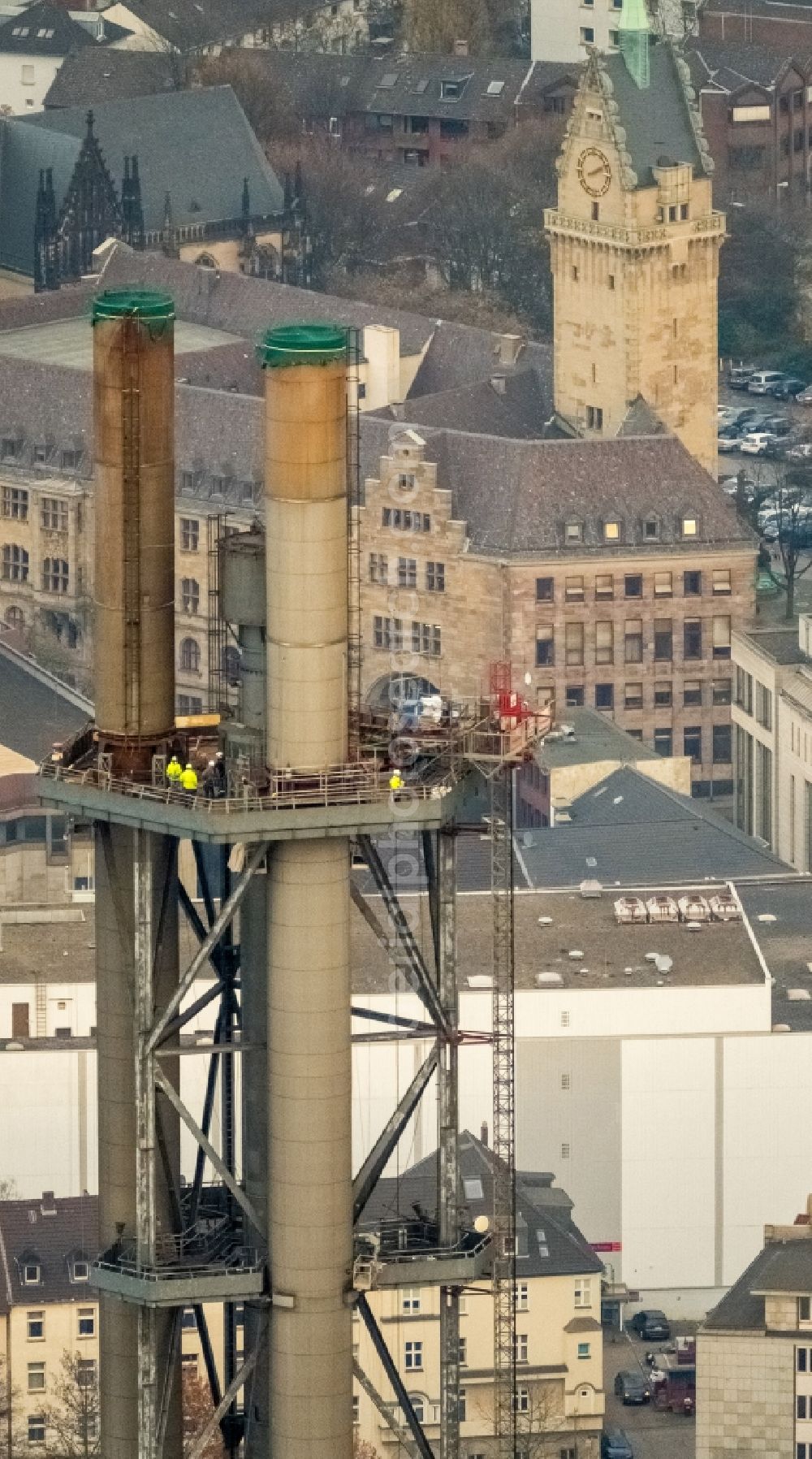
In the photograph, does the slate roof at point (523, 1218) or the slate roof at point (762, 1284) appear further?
the slate roof at point (762, 1284)

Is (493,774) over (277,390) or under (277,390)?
under

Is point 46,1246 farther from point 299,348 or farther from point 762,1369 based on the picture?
point 299,348

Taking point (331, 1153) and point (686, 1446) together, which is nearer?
point (331, 1153)

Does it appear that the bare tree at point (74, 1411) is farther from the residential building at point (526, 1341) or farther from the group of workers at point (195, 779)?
the group of workers at point (195, 779)

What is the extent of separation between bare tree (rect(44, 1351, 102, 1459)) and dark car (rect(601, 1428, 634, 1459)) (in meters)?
15.9

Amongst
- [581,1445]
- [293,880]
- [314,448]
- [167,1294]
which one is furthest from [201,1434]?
[581,1445]

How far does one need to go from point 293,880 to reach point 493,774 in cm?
469

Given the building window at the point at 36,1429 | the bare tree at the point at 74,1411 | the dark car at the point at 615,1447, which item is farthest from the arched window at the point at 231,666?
the dark car at the point at 615,1447

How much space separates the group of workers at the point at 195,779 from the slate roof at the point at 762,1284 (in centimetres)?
6767

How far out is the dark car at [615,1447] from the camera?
646ft

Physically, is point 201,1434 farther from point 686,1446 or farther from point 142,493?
point 686,1446

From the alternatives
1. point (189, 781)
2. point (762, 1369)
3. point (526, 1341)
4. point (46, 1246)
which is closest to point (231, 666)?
point (189, 781)

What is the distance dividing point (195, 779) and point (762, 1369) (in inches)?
2765

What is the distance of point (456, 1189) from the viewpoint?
125312 millimetres
